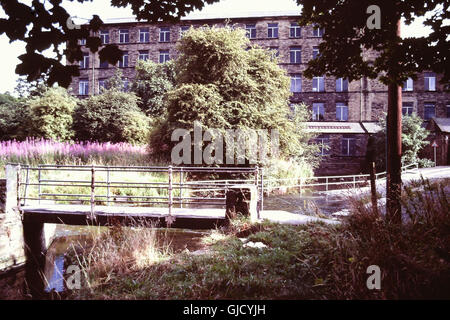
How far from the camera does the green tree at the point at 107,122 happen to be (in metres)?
20.1

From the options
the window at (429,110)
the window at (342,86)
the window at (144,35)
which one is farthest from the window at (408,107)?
the window at (144,35)

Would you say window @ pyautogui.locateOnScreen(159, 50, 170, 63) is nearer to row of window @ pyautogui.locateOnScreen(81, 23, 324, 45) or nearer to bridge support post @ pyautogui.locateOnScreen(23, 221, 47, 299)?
row of window @ pyautogui.locateOnScreen(81, 23, 324, 45)

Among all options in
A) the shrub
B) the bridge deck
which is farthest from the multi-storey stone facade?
the bridge deck

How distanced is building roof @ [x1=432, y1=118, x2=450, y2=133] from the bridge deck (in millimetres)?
22697

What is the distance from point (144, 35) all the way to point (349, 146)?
2156 centimetres

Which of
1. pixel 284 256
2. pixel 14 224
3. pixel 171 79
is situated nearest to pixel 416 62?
pixel 284 256

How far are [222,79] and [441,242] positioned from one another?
11.3 m

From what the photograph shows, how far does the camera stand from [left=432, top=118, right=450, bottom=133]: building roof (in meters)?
23.1

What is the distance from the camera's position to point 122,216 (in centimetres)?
736

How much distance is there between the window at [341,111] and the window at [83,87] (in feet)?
77.6

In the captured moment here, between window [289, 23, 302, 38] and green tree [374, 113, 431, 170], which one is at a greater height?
window [289, 23, 302, 38]

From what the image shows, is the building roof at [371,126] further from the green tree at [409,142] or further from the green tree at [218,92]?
the green tree at [218,92]

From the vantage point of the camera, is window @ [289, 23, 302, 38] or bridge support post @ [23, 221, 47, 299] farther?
window @ [289, 23, 302, 38]
